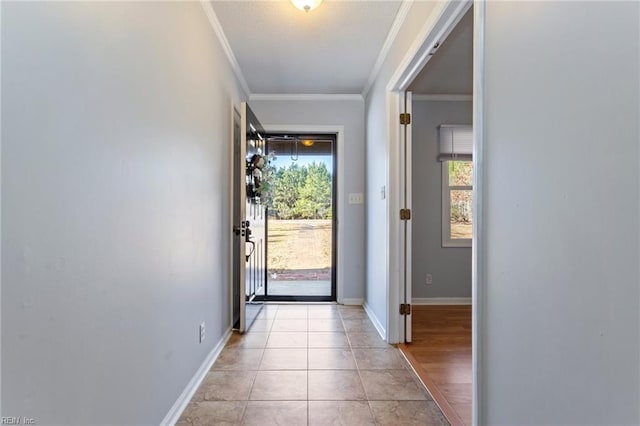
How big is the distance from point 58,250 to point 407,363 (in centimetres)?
216

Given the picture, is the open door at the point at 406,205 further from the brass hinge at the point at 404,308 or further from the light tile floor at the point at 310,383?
the light tile floor at the point at 310,383

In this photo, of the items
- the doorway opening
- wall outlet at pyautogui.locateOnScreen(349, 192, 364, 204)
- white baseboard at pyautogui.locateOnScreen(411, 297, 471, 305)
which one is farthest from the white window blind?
white baseboard at pyautogui.locateOnScreen(411, 297, 471, 305)

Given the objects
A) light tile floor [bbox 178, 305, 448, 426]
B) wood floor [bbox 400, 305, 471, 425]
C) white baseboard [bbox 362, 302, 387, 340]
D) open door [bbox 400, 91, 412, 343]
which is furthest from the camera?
white baseboard [bbox 362, 302, 387, 340]

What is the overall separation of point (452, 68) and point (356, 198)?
1.64 m

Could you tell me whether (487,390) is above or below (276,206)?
below

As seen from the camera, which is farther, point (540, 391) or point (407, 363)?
point (407, 363)

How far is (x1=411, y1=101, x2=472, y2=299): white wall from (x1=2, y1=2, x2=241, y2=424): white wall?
8.97ft

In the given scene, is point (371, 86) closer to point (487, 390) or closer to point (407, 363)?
point (407, 363)

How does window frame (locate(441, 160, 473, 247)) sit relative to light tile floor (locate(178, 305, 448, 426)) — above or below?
above

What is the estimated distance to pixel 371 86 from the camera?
3352mm

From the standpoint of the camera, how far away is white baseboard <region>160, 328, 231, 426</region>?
1589 mm

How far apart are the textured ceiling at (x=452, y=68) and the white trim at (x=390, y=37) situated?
0.34 metres

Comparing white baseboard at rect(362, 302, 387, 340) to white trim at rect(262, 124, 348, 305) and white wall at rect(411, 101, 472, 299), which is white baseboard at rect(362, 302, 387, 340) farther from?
white wall at rect(411, 101, 472, 299)

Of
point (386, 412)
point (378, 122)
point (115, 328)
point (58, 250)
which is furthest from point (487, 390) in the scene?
point (378, 122)
